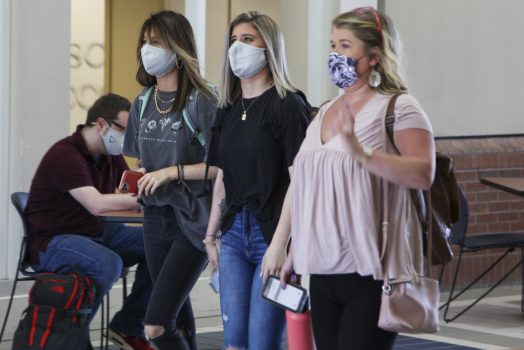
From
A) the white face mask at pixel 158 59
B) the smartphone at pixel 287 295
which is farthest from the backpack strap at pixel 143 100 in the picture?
the smartphone at pixel 287 295

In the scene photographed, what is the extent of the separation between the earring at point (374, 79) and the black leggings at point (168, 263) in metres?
1.64

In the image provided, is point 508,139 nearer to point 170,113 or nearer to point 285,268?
point 170,113

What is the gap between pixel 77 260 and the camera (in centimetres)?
588

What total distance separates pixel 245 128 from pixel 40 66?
4.32 metres

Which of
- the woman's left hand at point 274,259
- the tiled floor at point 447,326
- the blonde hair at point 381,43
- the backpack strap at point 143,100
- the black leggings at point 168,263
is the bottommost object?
the tiled floor at point 447,326

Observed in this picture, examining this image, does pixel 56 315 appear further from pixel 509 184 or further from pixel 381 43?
pixel 509 184

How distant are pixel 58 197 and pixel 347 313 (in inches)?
113

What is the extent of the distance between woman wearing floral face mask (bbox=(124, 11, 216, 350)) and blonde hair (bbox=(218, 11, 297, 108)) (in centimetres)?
37

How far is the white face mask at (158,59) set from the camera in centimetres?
522

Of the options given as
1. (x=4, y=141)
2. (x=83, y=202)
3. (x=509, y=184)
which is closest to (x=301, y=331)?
(x=83, y=202)

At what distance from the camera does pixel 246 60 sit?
454 cm

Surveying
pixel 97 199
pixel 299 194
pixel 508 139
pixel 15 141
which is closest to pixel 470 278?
pixel 508 139

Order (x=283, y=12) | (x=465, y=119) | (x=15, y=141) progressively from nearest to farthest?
1. (x=15, y=141)
2. (x=283, y=12)
3. (x=465, y=119)

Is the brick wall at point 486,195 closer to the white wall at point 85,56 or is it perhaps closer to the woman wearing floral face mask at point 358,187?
the white wall at point 85,56
